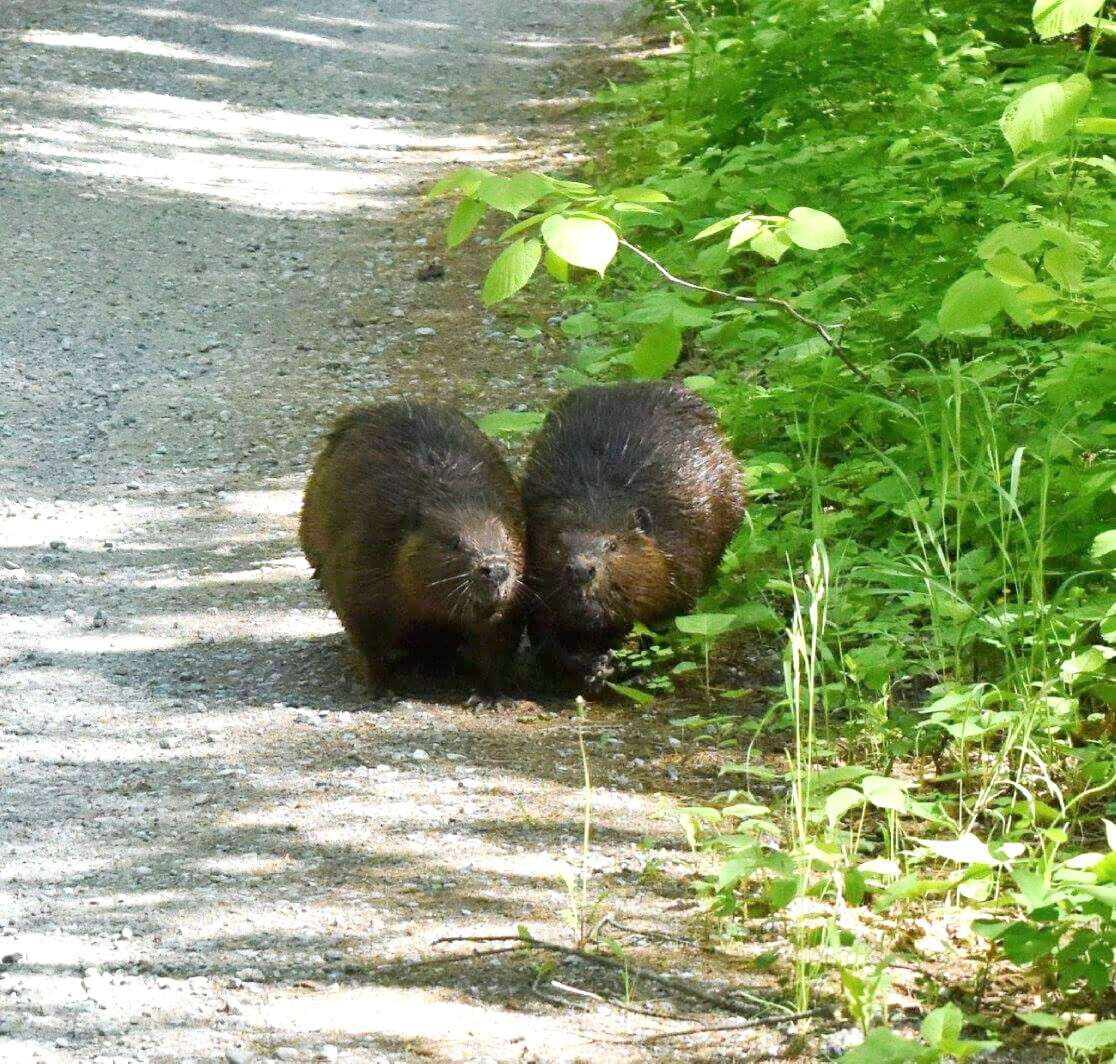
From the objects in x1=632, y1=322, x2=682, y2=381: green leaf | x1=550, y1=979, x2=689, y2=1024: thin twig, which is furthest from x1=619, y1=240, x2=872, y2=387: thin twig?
x1=550, y1=979, x2=689, y2=1024: thin twig

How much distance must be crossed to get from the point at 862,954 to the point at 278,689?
8.65ft

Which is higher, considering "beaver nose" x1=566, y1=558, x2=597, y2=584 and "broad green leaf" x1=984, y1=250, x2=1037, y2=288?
"broad green leaf" x1=984, y1=250, x2=1037, y2=288

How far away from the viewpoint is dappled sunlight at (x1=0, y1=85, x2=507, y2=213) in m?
10.7

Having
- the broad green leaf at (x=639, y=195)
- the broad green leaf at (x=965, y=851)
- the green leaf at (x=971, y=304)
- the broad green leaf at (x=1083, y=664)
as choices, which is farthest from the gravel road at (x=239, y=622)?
the broad green leaf at (x=639, y=195)

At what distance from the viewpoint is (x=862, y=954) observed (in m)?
3.48

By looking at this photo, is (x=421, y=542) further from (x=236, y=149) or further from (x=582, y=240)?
(x=236, y=149)

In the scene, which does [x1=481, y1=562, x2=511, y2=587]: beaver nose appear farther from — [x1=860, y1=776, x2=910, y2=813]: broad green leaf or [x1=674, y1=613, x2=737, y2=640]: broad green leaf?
[x1=860, y1=776, x2=910, y2=813]: broad green leaf

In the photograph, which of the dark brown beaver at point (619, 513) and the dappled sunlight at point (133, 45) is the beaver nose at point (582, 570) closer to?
the dark brown beaver at point (619, 513)

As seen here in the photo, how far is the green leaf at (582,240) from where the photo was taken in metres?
3.59

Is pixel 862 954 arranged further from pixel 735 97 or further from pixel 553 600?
pixel 735 97

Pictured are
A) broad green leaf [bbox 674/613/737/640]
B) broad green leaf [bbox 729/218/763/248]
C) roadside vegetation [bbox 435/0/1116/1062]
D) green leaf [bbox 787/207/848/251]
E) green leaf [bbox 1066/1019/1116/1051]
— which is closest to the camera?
green leaf [bbox 1066/1019/1116/1051]

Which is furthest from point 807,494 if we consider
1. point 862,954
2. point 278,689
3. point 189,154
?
point 189,154

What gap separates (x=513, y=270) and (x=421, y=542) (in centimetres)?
184

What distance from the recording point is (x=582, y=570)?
18.1ft
